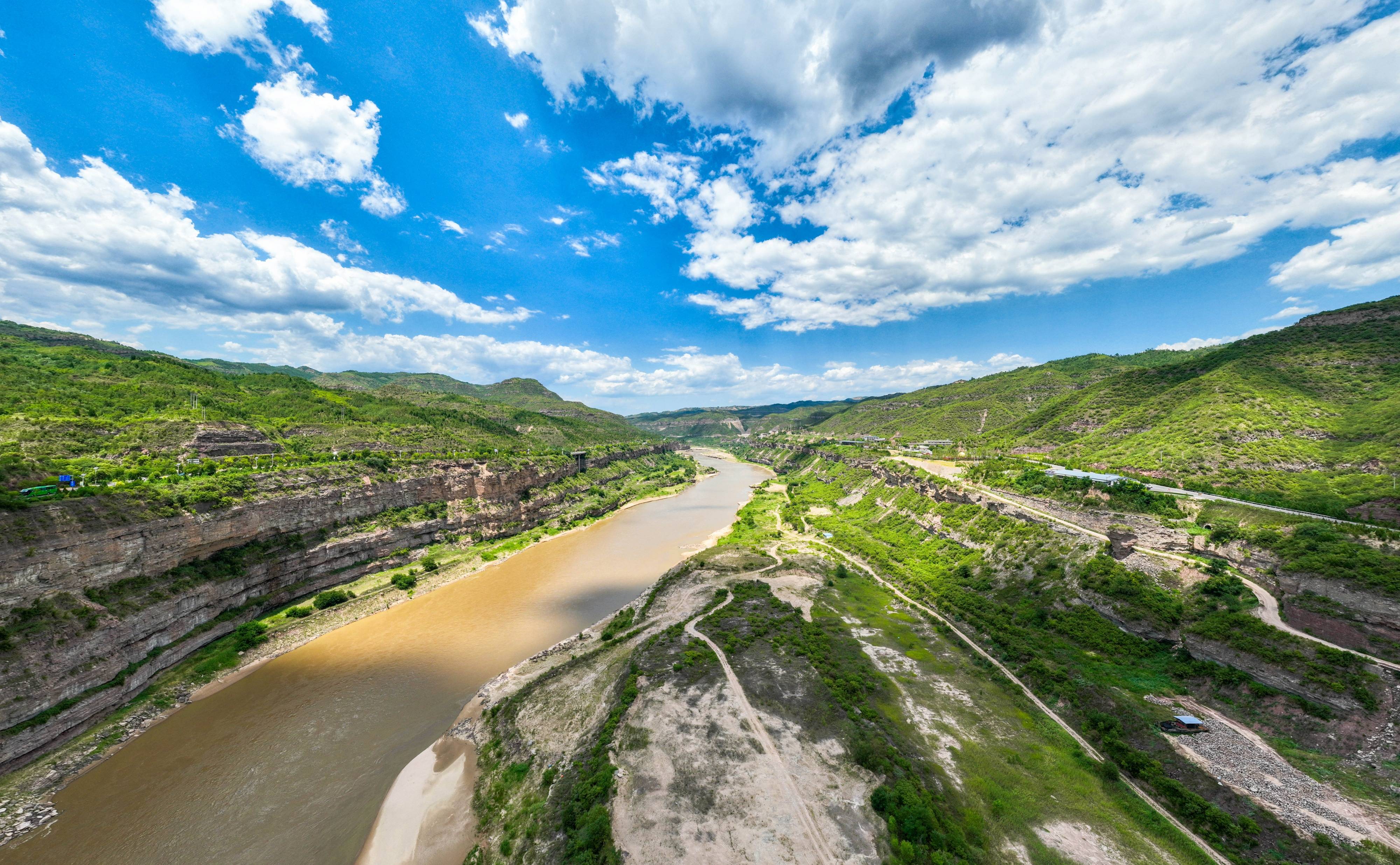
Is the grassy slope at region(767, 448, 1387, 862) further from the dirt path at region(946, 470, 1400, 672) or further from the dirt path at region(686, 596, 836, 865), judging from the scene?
the dirt path at region(686, 596, 836, 865)

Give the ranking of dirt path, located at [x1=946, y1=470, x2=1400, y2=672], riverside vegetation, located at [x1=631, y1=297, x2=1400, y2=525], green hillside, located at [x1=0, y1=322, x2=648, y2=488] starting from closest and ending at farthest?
dirt path, located at [x1=946, y1=470, x2=1400, y2=672]
riverside vegetation, located at [x1=631, y1=297, x2=1400, y2=525]
green hillside, located at [x1=0, y1=322, x2=648, y2=488]

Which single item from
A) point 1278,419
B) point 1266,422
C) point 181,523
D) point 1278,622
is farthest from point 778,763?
point 1278,419

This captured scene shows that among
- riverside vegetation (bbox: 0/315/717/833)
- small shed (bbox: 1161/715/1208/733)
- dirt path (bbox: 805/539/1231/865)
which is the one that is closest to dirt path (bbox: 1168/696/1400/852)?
small shed (bbox: 1161/715/1208/733)

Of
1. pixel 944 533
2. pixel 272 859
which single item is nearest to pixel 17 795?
pixel 272 859

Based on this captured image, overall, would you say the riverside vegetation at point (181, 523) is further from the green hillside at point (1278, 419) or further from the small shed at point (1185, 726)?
the green hillside at point (1278, 419)

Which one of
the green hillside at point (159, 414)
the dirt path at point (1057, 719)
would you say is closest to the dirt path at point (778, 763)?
the dirt path at point (1057, 719)

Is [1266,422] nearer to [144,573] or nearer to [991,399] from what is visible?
[991,399]

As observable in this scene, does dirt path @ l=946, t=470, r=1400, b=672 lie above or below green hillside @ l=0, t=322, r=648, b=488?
below

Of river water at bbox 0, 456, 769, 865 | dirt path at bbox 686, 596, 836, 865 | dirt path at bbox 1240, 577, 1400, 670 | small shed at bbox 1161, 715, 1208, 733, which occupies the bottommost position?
river water at bbox 0, 456, 769, 865
